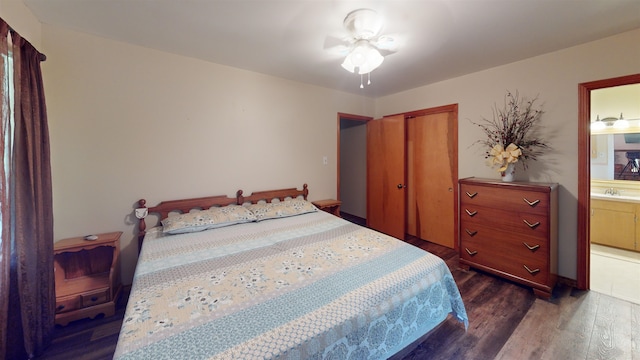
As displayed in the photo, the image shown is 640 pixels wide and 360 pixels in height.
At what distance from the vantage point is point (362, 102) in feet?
14.0

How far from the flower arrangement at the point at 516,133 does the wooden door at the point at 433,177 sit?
57 centimetres

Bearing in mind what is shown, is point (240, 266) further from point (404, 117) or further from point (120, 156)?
point (404, 117)

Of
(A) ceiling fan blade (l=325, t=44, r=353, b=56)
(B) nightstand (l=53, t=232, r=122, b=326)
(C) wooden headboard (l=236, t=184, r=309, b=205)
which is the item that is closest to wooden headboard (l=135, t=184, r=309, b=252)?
(C) wooden headboard (l=236, t=184, r=309, b=205)

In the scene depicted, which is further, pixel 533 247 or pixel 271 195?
pixel 271 195

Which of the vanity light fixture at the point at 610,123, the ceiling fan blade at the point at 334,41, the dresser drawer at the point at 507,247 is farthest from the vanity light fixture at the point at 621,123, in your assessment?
the ceiling fan blade at the point at 334,41

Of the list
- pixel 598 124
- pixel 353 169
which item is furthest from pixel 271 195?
pixel 598 124

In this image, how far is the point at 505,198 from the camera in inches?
98.9

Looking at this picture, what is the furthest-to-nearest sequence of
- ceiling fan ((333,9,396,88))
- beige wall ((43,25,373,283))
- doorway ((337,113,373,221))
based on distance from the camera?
doorway ((337,113,373,221))
beige wall ((43,25,373,283))
ceiling fan ((333,9,396,88))

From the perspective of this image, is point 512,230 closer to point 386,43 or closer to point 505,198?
point 505,198

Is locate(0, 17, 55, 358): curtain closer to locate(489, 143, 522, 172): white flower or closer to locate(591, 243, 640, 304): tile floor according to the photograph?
locate(489, 143, 522, 172): white flower

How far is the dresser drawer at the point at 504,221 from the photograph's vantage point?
231 centimetres

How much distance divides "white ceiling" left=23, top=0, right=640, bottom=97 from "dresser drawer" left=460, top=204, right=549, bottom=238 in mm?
1657

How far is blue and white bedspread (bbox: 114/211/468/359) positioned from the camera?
0.99m

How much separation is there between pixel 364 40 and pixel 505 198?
2.14 m
